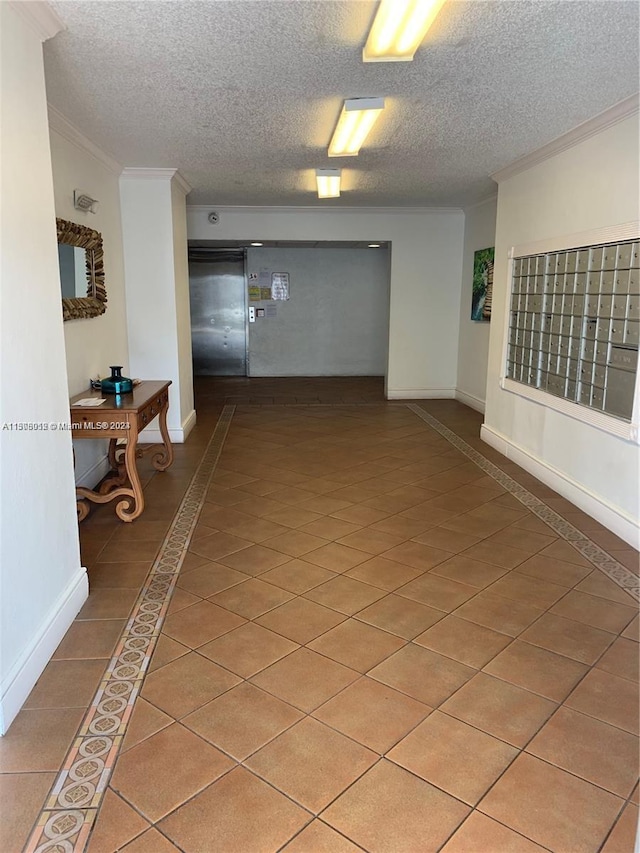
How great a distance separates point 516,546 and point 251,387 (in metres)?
6.47

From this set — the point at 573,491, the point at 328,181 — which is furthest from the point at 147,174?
the point at 573,491

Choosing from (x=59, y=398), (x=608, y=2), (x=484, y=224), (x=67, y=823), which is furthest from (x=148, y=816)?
(x=484, y=224)

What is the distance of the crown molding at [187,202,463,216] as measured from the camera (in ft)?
24.1

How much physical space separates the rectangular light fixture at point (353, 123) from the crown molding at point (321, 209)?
3.35m

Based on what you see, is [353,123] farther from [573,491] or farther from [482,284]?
[482,284]

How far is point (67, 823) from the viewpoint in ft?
5.32

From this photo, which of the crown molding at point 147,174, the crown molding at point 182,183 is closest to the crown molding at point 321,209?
the crown molding at point 182,183

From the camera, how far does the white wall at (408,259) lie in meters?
7.50

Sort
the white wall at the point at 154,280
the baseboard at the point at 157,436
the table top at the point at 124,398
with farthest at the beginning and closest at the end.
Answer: the baseboard at the point at 157,436 → the white wall at the point at 154,280 → the table top at the point at 124,398

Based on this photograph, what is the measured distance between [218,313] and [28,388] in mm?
8383

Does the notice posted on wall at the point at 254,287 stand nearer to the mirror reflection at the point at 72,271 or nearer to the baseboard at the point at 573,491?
the baseboard at the point at 573,491

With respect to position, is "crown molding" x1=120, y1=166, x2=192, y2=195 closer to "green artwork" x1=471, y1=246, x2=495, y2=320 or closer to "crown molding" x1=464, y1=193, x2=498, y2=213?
"crown molding" x1=464, y1=193, x2=498, y2=213

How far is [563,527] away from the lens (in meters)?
3.70

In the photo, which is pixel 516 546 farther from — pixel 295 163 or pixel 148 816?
pixel 295 163
